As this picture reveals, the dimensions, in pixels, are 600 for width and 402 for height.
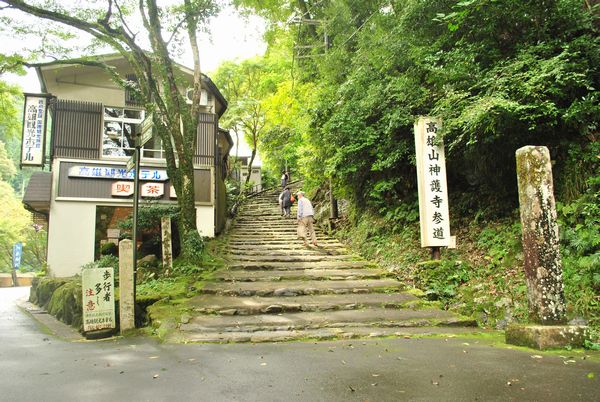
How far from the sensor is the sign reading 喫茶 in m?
7.03

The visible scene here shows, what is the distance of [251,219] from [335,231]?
5.50m

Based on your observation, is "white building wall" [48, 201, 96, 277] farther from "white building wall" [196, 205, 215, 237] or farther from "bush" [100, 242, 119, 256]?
"white building wall" [196, 205, 215, 237]

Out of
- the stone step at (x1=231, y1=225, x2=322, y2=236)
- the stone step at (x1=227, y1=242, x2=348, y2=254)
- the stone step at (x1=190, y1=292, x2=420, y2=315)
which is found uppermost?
the stone step at (x1=231, y1=225, x2=322, y2=236)

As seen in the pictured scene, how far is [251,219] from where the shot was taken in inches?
776

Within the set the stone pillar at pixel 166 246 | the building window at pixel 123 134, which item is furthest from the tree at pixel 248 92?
the stone pillar at pixel 166 246

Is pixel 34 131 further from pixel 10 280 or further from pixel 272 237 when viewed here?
pixel 10 280

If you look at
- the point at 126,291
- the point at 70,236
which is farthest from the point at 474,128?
the point at 70,236

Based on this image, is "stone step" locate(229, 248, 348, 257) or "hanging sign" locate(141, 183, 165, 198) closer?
"stone step" locate(229, 248, 348, 257)

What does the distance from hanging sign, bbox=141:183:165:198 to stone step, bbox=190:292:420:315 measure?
7.27 meters

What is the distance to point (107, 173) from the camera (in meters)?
14.3

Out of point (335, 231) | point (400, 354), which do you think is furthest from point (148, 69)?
point (400, 354)

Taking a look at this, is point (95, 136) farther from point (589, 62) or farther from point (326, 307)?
point (589, 62)

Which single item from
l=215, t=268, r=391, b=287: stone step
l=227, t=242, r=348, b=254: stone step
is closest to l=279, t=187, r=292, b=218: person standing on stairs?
l=227, t=242, r=348, b=254: stone step

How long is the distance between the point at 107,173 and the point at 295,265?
7980 mm
